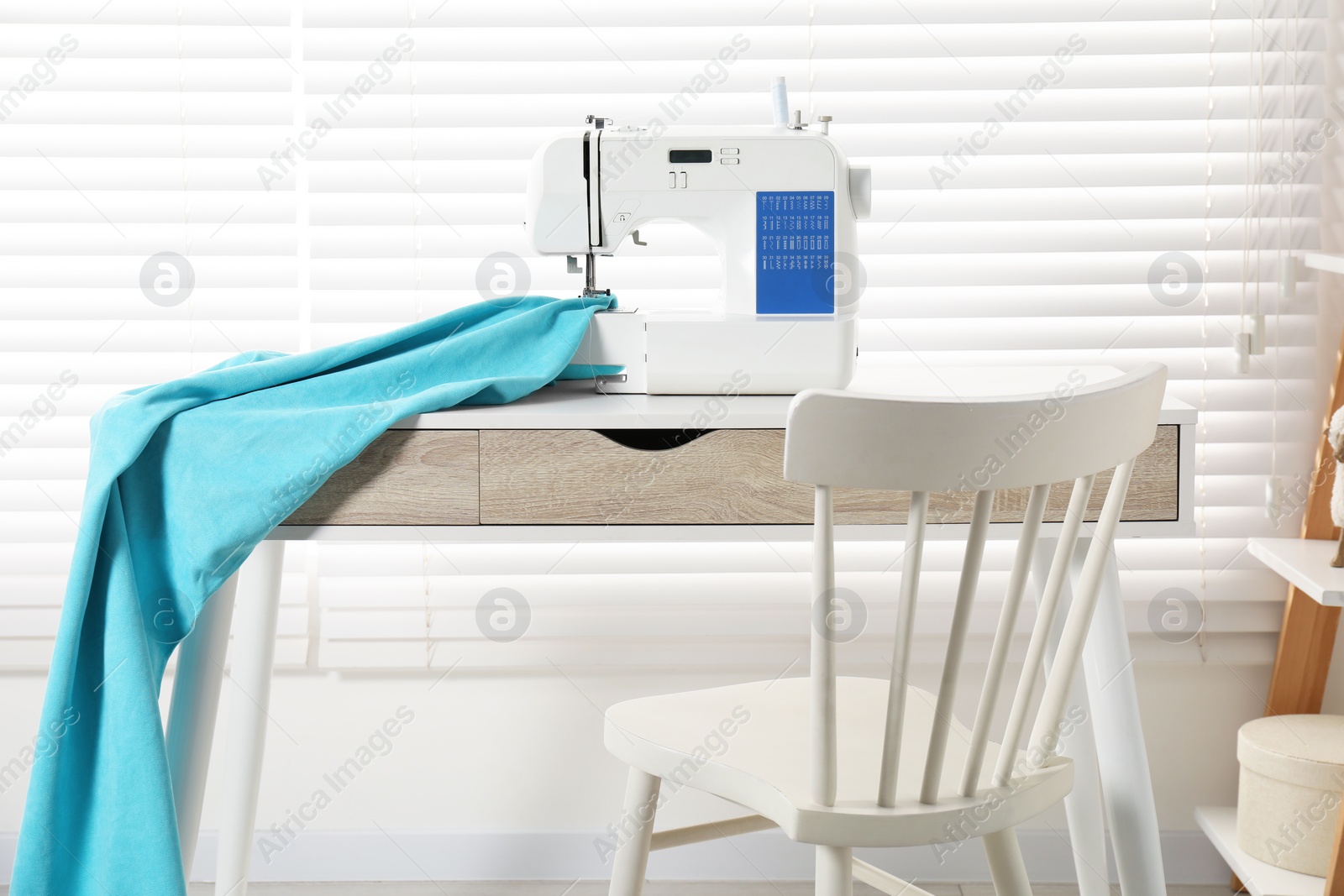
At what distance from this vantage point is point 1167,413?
3.92 feet

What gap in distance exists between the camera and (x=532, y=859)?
6.10ft

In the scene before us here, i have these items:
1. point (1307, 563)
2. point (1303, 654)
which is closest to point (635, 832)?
point (1307, 563)

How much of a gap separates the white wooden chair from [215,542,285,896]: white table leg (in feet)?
1.72

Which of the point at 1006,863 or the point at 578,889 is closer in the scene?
the point at 1006,863

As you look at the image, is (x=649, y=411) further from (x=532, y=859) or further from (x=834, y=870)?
(x=532, y=859)

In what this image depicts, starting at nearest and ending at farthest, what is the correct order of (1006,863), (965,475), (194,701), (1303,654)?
(965,475) < (1006,863) < (194,701) < (1303,654)

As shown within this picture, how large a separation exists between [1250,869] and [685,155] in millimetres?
1276

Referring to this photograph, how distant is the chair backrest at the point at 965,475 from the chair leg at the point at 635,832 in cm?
29

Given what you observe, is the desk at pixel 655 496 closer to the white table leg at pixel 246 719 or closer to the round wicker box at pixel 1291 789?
the white table leg at pixel 246 719

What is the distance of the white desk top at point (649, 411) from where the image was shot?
1.20 metres

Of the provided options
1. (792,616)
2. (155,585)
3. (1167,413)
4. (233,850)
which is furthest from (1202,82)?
(233,850)

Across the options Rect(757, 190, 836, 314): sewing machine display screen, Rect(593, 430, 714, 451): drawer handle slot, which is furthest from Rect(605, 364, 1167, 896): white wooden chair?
Rect(757, 190, 836, 314): sewing machine display screen

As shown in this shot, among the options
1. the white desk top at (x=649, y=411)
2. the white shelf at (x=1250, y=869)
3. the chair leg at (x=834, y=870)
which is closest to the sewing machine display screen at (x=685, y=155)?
the white desk top at (x=649, y=411)

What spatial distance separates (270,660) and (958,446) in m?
1.02
